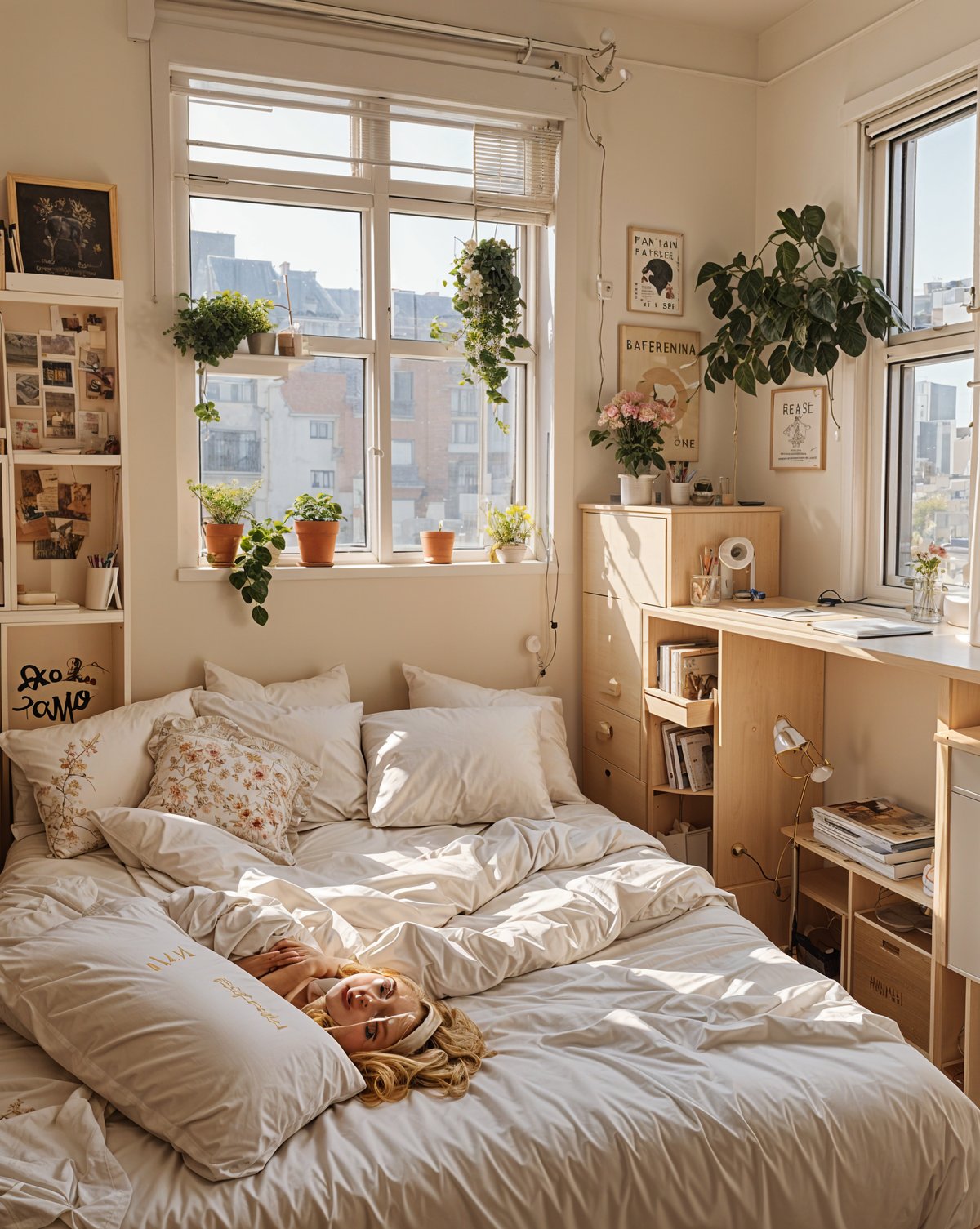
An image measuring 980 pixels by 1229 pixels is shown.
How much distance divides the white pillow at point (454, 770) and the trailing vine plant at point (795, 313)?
55.8 inches

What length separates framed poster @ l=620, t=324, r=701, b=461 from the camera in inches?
145

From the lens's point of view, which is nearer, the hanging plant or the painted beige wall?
the painted beige wall

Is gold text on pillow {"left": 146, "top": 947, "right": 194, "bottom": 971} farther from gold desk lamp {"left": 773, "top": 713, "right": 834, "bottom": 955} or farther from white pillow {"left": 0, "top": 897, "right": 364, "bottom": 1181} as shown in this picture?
gold desk lamp {"left": 773, "top": 713, "right": 834, "bottom": 955}

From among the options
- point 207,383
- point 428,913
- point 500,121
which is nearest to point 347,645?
point 207,383

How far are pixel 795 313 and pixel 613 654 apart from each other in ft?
4.12

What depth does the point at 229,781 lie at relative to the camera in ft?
9.04

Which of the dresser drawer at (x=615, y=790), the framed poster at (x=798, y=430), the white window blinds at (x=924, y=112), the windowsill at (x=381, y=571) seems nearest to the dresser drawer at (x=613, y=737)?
the dresser drawer at (x=615, y=790)

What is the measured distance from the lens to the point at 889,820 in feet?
9.36

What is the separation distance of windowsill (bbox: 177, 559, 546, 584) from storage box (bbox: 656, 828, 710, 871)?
1028 millimetres

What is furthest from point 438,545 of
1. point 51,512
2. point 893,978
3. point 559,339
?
point 893,978

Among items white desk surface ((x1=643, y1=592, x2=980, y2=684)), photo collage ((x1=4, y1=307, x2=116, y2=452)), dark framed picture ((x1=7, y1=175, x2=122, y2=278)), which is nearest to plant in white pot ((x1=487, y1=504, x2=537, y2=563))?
white desk surface ((x1=643, y1=592, x2=980, y2=684))

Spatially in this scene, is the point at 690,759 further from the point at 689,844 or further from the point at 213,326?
the point at 213,326

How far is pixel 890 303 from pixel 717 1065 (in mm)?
2336

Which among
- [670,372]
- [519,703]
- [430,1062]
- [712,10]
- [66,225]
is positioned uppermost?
[712,10]
